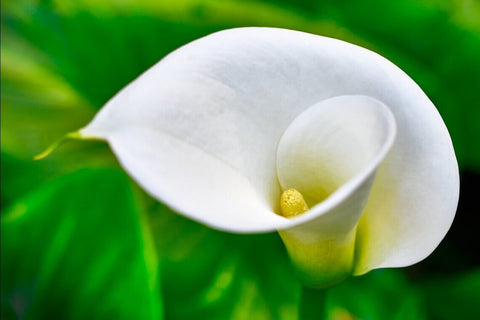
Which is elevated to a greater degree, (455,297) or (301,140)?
(301,140)

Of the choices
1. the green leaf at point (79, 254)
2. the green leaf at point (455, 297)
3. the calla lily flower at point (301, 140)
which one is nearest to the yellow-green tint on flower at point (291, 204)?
the calla lily flower at point (301, 140)

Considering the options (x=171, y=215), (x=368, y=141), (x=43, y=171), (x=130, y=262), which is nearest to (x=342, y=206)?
(x=368, y=141)

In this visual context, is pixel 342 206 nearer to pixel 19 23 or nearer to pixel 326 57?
pixel 326 57

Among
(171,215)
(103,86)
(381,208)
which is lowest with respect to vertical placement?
(171,215)

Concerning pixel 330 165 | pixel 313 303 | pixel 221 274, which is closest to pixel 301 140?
pixel 330 165

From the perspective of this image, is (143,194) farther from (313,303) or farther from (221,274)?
(313,303)

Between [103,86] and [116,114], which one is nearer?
[116,114]

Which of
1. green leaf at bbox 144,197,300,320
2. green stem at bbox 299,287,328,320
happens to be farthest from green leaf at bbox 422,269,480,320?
green stem at bbox 299,287,328,320

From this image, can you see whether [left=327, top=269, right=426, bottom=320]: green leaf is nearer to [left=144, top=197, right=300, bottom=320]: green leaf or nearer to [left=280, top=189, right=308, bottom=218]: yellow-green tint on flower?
[left=144, top=197, right=300, bottom=320]: green leaf
